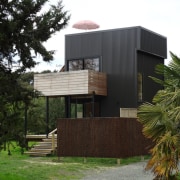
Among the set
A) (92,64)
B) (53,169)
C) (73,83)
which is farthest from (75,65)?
(53,169)

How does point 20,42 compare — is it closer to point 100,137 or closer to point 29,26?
point 29,26

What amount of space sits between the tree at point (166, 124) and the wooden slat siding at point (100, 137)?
5607mm

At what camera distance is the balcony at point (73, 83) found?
69.9 feet

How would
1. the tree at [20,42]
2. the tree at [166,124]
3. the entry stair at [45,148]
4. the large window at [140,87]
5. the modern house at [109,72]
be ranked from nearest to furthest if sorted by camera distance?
the tree at [166,124] → the tree at [20,42] → the entry stair at [45,148] → the modern house at [109,72] → the large window at [140,87]

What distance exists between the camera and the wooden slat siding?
17.2 metres

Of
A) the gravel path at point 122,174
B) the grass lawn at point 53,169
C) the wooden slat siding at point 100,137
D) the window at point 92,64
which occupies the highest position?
the window at point 92,64

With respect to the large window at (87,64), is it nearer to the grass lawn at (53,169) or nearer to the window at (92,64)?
the window at (92,64)

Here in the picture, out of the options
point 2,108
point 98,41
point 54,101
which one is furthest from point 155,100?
point 54,101

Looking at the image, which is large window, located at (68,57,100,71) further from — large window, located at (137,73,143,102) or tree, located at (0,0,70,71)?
tree, located at (0,0,70,71)

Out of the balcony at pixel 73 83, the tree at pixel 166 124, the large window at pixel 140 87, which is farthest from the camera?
the large window at pixel 140 87

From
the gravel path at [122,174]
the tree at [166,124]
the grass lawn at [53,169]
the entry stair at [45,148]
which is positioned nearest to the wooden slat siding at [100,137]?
Answer: the grass lawn at [53,169]

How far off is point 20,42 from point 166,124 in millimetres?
4186

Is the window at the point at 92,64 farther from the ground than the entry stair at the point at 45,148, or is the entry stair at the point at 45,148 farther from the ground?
the window at the point at 92,64

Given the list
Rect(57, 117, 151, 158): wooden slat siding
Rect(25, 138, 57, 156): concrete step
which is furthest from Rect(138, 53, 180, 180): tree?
Rect(25, 138, 57, 156): concrete step
